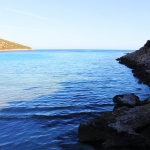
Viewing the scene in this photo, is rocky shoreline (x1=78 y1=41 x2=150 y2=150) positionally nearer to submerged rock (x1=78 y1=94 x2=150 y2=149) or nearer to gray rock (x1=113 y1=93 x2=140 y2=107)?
submerged rock (x1=78 y1=94 x2=150 y2=149)

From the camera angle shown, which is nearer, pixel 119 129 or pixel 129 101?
pixel 119 129

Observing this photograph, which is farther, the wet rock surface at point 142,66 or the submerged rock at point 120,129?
the wet rock surface at point 142,66

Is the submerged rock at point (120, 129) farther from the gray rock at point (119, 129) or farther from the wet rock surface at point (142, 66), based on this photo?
the wet rock surface at point (142, 66)

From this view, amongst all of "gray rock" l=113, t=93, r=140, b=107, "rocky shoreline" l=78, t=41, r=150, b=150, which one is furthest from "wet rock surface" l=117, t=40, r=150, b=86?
"rocky shoreline" l=78, t=41, r=150, b=150

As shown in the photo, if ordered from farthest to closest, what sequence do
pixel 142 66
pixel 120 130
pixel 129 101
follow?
1. pixel 142 66
2. pixel 129 101
3. pixel 120 130

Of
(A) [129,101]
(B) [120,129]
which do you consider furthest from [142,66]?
(B) [120,129]

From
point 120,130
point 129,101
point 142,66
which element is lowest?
point 120,130

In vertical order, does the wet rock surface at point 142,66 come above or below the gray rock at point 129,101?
above

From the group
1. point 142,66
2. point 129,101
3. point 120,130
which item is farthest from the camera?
point 142,66

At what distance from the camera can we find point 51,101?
712 inches

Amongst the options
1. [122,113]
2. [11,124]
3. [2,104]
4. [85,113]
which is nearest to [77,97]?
[85,113]

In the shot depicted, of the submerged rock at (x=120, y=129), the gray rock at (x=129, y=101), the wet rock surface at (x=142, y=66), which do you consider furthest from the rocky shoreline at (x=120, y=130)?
the wet rock surface at (x=142, y=66)

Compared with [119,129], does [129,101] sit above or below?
above

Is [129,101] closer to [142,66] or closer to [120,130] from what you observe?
[120,130]
